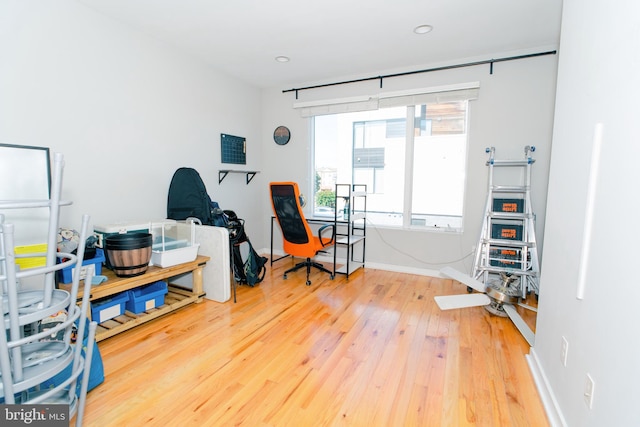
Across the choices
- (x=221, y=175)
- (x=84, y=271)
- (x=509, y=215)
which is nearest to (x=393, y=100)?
(x=509, y=215)

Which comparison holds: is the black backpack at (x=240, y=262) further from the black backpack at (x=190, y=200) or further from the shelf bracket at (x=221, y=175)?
the shelf bracket at (x=221, y=175)


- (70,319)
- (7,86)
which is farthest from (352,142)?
(70,319)

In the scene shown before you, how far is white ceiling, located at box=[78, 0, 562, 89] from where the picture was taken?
95.2 inches

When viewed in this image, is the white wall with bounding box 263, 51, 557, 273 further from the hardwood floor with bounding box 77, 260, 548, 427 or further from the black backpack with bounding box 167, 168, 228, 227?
the black backpack with bounding box 167, 168, 228, 227

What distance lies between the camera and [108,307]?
7.72 feet

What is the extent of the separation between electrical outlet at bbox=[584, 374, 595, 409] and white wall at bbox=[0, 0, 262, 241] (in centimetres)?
336

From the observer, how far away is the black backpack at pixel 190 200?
3.01 m

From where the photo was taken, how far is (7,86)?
6.72 ft

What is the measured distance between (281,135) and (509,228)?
318 centimetres

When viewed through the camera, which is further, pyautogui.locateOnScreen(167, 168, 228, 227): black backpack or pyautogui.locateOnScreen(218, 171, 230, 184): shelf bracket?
pyautogui.locateOnScreen(218, 171, 230, 184): shelf bracket

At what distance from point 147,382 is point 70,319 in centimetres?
86

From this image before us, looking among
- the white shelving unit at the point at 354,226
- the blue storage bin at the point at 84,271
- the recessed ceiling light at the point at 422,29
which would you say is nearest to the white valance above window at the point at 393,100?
the recessed ceiling light at the point at 422,29

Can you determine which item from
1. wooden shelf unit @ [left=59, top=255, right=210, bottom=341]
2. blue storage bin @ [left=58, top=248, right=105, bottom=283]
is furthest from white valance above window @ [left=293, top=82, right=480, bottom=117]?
blue storage bin @ [left=58, top=248, right=105, bottom=283]

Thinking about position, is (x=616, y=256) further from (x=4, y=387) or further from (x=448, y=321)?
(x=4, y=387)
